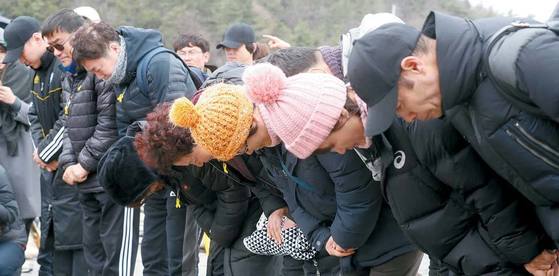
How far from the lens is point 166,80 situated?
4.74 m

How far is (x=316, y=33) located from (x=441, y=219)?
20.6 meters

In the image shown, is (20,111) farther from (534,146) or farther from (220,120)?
(534,146)

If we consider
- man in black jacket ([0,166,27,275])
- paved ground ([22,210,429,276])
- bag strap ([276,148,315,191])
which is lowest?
paved ground ([22,210,429,276])

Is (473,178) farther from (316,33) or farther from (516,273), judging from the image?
(316,33)

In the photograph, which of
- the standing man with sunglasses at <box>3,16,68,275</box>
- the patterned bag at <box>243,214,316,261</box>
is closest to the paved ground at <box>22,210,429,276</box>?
the standing man with sunglasses at <box>3,16,68,275</box>

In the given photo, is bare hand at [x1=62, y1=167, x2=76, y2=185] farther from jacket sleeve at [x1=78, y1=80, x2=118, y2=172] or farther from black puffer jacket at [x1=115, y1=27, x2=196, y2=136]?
black puffer jacket at [x1=115, y1=27, x2=196, y2=136]

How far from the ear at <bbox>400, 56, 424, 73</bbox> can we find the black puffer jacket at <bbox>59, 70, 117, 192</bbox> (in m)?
2.99

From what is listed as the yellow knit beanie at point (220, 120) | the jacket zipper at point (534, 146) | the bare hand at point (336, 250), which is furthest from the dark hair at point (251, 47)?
the jacket zipper at point (534, 146)

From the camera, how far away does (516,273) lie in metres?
2.92

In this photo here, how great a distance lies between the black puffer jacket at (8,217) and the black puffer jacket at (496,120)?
343 cm

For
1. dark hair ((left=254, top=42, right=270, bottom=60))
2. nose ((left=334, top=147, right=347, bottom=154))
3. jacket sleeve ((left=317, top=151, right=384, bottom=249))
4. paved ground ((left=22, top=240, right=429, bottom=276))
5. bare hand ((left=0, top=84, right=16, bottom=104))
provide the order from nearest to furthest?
nose ((left=334, top=147, right=347, bottom=154))
jacket sleeve ((left=317, top=151, right=384, bottom=249))
bare hand ((left=0, top=84, right=16, bottom=104))
paved ground ((left=22, top=240, right=429, bottom=276))
dark hair ((left=254, top=42, right=270, bottom=60))

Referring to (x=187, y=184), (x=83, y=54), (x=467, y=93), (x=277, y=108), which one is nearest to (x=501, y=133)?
(x=467, y=93)

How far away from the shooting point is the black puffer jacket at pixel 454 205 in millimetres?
2771

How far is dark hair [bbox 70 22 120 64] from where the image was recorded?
480cm
